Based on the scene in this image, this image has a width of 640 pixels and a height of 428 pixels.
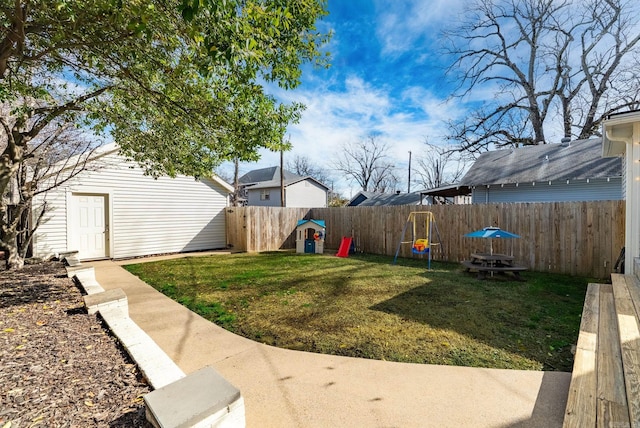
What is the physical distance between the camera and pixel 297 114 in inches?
175

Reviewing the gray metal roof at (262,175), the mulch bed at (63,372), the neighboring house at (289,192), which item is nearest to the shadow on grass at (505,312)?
the mulch bed at (63,372)

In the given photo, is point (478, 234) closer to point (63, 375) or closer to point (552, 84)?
point (63, 375)

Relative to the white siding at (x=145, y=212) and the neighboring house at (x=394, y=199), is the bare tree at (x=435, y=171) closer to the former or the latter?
the neighboring house at (x=394, y=199)

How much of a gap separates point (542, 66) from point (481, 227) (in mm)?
14476

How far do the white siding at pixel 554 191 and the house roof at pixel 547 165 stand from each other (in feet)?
0.99

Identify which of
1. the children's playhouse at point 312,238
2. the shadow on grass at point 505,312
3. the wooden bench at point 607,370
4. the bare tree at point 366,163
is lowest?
the shadow on grass at point 505,312

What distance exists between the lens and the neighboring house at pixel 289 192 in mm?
24703

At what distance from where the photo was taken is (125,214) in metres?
9.30

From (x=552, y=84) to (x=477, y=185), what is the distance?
991 centimetres

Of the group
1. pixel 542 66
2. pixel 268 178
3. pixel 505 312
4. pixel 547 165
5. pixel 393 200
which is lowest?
pixel 505 312

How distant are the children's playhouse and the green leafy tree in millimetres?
5314

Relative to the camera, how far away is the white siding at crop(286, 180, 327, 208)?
25312 millimetres

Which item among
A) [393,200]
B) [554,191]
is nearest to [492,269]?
[554,191]

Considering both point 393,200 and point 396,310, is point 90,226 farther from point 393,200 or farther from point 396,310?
point 393,200
